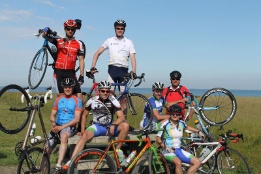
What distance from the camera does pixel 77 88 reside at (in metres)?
8.09

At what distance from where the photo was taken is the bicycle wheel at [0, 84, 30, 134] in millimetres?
7660

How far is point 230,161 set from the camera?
775cm

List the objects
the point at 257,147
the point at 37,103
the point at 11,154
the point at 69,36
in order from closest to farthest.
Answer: the point at 37,103 → the point at 69,36 → the point at 11,154 → the point at 257,147

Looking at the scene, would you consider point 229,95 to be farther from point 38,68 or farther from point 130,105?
point 38,68

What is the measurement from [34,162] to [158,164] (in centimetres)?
243

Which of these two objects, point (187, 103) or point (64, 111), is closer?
point (64, 111)

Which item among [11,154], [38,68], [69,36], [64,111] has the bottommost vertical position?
[11,154]

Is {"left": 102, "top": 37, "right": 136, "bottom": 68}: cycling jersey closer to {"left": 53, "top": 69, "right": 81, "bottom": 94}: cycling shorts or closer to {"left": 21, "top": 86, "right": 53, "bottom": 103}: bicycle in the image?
{"left": 53, "top": 69, "right": 81, "bottom": 94}: cycling shorts

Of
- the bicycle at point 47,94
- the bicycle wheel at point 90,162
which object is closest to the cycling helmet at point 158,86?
the bicycle at point 47,94

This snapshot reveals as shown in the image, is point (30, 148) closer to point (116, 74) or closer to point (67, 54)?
point (67, 54)

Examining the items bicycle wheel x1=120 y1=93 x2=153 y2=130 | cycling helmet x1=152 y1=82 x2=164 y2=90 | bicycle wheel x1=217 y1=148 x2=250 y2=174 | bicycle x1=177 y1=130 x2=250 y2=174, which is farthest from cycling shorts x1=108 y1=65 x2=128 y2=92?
bicycle wheel x1=217 y1=148 x2=250 y2=174

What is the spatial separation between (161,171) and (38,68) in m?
3.57

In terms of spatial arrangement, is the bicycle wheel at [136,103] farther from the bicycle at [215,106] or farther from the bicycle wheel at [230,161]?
the bicycle wheel at [230,161]

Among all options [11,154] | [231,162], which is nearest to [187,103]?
[231,162]
